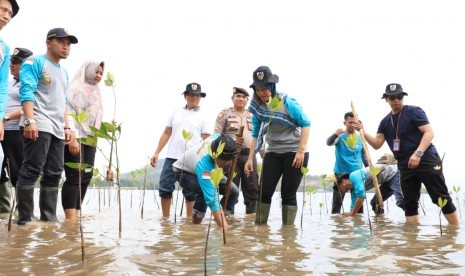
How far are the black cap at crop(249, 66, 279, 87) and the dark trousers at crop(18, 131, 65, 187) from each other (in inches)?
83.3

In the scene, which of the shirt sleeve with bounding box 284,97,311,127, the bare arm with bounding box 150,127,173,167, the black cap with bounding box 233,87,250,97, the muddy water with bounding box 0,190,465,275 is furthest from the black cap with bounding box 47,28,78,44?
the black cap with bounding box 233,87,250,97

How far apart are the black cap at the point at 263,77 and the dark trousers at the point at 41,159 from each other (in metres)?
2.12

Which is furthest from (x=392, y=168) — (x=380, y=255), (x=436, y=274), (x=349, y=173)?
(x=436, y=274)

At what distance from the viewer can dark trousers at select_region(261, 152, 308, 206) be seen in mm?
4672

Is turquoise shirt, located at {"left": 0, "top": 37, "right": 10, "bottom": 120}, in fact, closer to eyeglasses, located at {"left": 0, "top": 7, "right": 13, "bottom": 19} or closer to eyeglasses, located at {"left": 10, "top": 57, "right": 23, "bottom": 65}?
eyeglasses, located at {"left": 0, "top": 7, "right": 13, "bottom": 19}

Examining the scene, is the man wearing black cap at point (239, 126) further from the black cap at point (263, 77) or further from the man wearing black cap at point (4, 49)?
the man wearing black cap at point (4, 49)

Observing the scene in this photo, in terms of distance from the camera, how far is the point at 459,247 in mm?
3127

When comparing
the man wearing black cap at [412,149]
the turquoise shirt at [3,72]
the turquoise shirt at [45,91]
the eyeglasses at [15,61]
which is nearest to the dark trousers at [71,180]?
the turquoise shirt at [45,91]

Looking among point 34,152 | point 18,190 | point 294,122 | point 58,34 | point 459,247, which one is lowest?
point 459,247

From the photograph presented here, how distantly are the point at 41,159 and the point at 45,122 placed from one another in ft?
1.21

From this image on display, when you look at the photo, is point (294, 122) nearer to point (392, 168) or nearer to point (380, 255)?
point (380, 255)

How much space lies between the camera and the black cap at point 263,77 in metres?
4.36

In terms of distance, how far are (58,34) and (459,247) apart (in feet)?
13.2

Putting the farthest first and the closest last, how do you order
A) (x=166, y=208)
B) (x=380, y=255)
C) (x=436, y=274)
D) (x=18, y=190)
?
(x=166, y=208) < (x=18, y=190) < (x=380, y=255) < (x=436, y=274)
